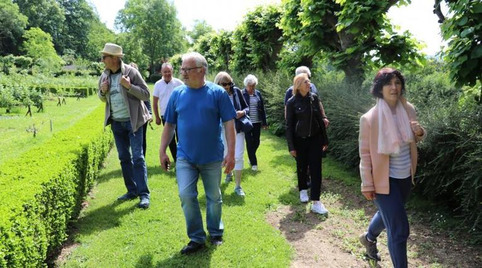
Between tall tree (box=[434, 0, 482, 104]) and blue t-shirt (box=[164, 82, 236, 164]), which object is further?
tall tree (box=[434, 0, 482, 104])

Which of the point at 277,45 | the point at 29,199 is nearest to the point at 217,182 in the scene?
the point at 29,199

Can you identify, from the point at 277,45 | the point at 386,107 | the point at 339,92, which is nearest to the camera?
the point at 386,107

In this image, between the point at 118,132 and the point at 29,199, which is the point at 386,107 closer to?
the point at 29,199

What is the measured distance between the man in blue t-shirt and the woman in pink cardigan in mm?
1391

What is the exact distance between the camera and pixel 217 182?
3791mm

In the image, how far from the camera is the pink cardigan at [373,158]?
2.98 m

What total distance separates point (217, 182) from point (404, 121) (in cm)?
191

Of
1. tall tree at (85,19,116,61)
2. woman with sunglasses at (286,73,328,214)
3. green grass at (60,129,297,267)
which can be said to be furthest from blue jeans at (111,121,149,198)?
tall tree at (85,19,116,61)

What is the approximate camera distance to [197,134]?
3.58 metres

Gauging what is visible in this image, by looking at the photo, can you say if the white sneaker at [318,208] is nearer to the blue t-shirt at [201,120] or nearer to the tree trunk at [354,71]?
the blue t-shirt at [201,120]

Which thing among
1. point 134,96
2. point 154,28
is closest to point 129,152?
point 134,96

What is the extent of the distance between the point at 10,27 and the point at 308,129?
74.3 metres

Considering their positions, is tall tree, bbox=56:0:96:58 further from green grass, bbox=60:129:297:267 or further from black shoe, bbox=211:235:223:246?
black shoe, bbox=211:235:223:246

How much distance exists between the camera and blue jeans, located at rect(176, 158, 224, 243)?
12.1 feet
